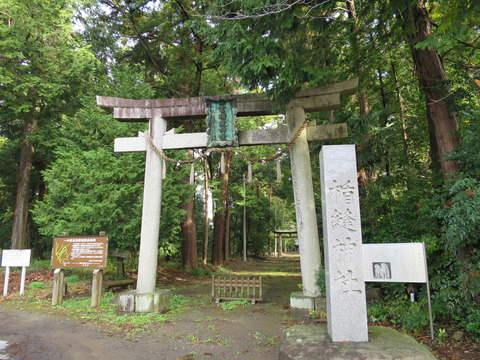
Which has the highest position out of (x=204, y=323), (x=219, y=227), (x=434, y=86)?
(x=434, y=86)

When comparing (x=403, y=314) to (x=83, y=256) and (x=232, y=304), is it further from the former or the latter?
(x=83, y=256)

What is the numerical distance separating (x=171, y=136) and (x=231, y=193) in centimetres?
2048

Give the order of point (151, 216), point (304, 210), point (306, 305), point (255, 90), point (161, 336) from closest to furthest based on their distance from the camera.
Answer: point (161, 336), point (306, 305), point (304, 210), point (151, 216), point (255, 90)

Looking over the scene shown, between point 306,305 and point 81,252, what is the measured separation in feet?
21.0

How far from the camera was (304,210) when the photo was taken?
25.7 ft

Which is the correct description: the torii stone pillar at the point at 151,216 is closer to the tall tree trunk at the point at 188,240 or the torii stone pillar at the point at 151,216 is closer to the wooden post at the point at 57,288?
the wooden post at the point at 57,288

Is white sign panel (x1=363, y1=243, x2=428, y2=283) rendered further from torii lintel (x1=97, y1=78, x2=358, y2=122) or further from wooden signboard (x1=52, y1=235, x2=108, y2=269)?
wooden signboard (x1=52, y1=235, x2=108, y2=269)

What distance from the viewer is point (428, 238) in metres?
6.81

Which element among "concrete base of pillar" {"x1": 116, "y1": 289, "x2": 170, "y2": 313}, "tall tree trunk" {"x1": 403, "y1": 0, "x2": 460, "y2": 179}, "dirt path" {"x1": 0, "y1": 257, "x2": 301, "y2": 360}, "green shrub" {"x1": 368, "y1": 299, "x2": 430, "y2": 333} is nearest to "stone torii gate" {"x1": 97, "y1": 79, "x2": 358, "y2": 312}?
"concrete base of pillar" {"x1": 116, "y1": 289, "x2": 170, "y2": 313}

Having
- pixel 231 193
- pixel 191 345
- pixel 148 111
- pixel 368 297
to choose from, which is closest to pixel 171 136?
pixel 148 111

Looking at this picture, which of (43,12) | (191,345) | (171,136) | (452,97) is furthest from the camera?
(43,12)

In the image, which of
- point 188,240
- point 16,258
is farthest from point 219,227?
point 16,258

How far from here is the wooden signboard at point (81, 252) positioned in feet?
28.5

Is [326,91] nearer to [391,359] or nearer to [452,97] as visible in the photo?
[452,97]
